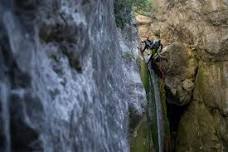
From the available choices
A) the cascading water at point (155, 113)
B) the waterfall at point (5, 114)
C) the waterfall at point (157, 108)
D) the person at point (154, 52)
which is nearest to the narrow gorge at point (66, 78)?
the waterfall at point (5, 114)

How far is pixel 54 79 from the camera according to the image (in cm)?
230

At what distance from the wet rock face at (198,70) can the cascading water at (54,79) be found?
23.5 ft

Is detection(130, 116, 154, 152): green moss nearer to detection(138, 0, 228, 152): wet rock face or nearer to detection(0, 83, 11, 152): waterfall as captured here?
detection(138, 0, 228, 152): wet rock face

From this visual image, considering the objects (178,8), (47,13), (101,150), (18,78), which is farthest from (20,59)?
(178,8)

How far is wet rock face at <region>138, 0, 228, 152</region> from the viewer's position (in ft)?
33.1

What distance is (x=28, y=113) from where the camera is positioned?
1.96 m

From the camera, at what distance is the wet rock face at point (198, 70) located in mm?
10086

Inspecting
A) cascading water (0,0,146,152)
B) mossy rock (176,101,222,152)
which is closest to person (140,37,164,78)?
mossy rock (176,101,222,152)

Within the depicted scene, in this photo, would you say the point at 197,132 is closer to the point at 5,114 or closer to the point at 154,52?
the point at 154,52

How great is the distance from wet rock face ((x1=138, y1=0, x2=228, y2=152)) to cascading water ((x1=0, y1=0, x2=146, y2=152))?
717 centimetres

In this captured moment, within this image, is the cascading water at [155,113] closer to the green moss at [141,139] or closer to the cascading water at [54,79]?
the green moss at [141,139]

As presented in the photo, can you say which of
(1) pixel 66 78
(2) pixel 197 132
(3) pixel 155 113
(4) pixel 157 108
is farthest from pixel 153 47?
(1) pixel 66 78

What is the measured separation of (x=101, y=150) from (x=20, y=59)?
3.73 feet

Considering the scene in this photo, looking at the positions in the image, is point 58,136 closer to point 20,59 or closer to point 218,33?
point 20,59
